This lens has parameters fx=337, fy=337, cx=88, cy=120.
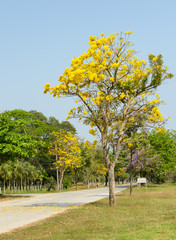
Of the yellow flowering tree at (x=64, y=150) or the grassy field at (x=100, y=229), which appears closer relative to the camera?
the grassy field at (x=100, y=229)

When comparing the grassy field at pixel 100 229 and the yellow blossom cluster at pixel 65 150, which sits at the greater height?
the yellow blossom cluster at pixel 65 150

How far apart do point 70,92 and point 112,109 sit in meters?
2.57

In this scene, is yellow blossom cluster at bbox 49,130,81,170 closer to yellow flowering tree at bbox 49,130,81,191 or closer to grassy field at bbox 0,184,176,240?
yellow flowering tree at bbox 49,130,81,191

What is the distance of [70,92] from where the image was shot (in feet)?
57.5

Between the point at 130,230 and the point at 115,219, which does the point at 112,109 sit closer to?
the point at 115,219

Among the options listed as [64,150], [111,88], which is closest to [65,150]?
[64,150]

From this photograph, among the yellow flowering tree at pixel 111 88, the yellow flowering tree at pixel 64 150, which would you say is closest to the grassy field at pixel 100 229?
the yellow flowering tree at pixel 111 88

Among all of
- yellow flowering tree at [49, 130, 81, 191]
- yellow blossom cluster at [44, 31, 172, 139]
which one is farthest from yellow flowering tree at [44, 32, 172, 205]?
yellow flowering tree at [49, 130, 81, 191]

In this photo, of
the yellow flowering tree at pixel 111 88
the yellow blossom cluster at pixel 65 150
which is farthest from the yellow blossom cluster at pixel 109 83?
the yellow blossom cluster at pixel 65 150

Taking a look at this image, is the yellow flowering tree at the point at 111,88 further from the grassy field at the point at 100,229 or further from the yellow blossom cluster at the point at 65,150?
the yellow blossom cluster at the point at 65,150

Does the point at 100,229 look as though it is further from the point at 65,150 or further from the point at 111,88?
the point at 65,150

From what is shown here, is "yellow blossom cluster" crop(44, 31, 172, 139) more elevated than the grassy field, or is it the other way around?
"yellow blossom cluster" crop(44, 31, 172, 139)

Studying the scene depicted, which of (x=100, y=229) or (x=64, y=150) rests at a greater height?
(x=64, y=150)

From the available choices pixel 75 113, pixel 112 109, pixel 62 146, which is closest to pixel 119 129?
pixel 112 109
